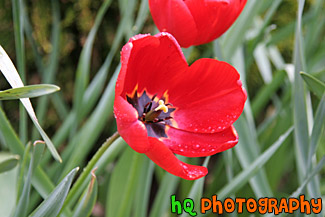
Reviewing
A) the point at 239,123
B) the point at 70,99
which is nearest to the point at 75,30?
the point at 70,99

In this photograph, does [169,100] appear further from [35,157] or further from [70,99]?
[70,99]

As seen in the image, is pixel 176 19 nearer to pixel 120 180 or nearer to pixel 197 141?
pixel 197 141

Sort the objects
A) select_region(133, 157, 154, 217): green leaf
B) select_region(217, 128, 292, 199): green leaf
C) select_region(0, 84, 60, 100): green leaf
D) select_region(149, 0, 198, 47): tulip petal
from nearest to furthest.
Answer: select_region(0, 84, 60, 100): green leaf
select_region(149, 0, 198, 47): tulip petal
select_region(217, 128, 292, 199): green leaf
select_region(133, 157, 154, 217): green leaf

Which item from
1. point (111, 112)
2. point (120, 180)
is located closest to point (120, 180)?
point (120, 180)

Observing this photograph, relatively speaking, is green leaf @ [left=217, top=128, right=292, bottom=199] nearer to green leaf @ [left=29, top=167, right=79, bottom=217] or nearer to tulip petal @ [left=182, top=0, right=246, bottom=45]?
tulip petal @ [left=182, top=0, right=246, bottom=45]

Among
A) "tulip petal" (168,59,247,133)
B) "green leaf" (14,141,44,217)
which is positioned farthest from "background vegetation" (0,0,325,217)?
"tulip petal" (168,59,247,133)

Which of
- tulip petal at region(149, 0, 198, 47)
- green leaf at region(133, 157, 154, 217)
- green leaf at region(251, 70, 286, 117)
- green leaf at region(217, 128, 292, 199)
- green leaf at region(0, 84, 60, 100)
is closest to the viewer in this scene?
green leaf at region(0, 84, 60, 100)

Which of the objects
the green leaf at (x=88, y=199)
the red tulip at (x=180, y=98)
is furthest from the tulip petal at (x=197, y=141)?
the green leaf at (x=88, y=199)
